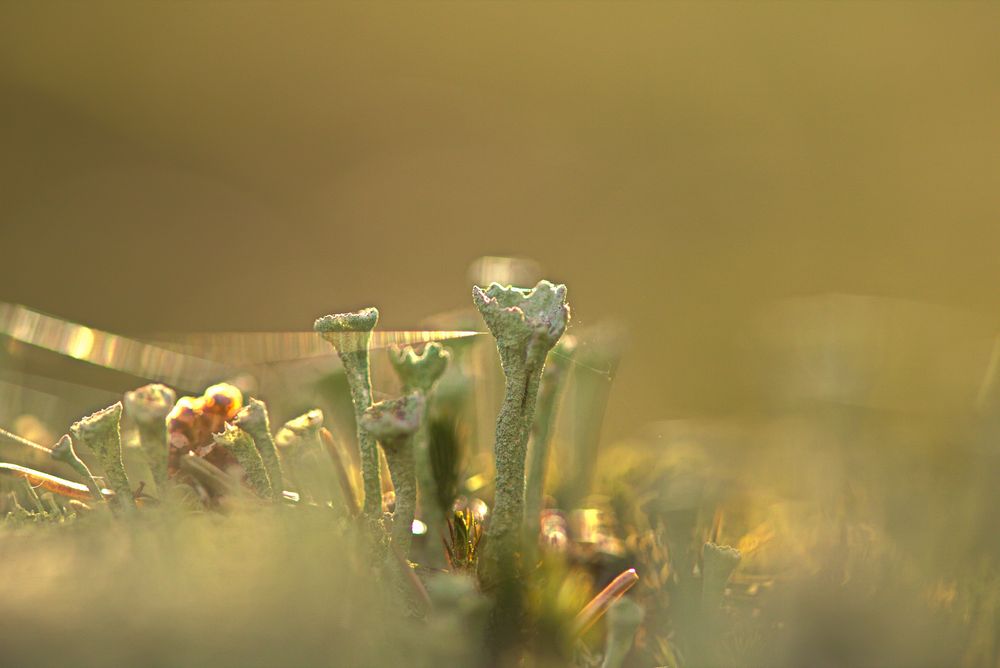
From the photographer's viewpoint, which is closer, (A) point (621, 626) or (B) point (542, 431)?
(A) point (621, 626)

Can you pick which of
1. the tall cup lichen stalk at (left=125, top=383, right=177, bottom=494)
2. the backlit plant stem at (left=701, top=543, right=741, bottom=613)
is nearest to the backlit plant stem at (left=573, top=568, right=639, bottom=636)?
the backlit plant stem at (left=701, top=543, right=741, bottom=613)

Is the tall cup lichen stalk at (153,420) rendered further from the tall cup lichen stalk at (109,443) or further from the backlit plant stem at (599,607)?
the backlit plant stem at (599,607)

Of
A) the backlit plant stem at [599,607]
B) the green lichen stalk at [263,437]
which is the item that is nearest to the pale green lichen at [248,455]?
the green lichen stalk at [263,437]

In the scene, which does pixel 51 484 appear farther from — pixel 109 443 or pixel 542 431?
pixel 542 431

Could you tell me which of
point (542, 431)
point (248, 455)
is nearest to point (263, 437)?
point (248, 455)

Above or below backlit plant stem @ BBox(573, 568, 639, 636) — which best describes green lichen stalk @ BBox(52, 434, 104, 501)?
above

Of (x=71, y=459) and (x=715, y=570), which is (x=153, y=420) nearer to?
(x=71, y=459)

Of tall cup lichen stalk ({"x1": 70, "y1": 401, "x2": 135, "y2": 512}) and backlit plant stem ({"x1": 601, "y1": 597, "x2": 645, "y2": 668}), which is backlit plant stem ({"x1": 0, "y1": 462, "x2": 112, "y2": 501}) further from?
backlit plant stem ({"x1": 601, "y1": 597, "x2": 645, "y2": 668})
